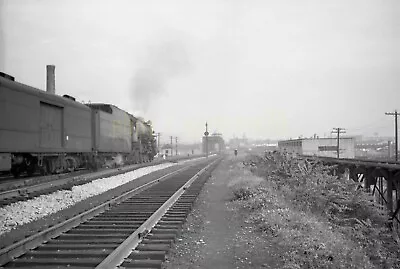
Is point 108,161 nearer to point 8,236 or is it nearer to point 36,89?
point 36,89

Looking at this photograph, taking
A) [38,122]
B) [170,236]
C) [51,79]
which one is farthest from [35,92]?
[51,79]

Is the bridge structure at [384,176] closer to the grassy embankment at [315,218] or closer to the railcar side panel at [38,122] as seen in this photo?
the grassy embankment at [315,218]

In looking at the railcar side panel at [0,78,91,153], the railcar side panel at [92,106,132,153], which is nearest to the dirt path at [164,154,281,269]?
the railcar side panel at [0,78,91,153]

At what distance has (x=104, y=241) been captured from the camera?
639 cm

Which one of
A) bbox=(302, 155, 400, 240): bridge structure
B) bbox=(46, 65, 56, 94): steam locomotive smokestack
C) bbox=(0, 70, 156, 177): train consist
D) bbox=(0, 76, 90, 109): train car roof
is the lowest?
bbox=(302, 155, 400, 240): bridge structure

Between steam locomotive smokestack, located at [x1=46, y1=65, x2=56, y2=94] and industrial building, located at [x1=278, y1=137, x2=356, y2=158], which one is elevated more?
steam locomotive smokestack, located at [x1=46, y1=65, x2=56, y2=94]

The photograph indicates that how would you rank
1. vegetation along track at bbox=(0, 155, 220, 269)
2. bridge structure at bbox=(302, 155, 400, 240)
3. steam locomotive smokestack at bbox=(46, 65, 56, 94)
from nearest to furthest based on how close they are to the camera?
vegetation along track at bbox=(0, 155, 220, 269), bridge structure at bbox=(302, 155, 400, 240), steam locomotive smokestack at bbox=(46, 65, 56, 94)

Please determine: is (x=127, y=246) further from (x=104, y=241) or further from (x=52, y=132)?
(x=52, y=132)

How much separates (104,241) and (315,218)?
706cm

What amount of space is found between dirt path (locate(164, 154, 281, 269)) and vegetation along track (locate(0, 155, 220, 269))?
0.27 meters

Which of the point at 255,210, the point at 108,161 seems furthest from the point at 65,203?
the point at 108,161

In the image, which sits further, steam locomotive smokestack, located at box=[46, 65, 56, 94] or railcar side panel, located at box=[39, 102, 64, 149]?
steam locomotive smokestack, located at box=[46, 65, 56, 94]

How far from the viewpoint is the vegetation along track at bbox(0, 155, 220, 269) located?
5.30 meters

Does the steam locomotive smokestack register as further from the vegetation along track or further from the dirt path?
the dirt path
